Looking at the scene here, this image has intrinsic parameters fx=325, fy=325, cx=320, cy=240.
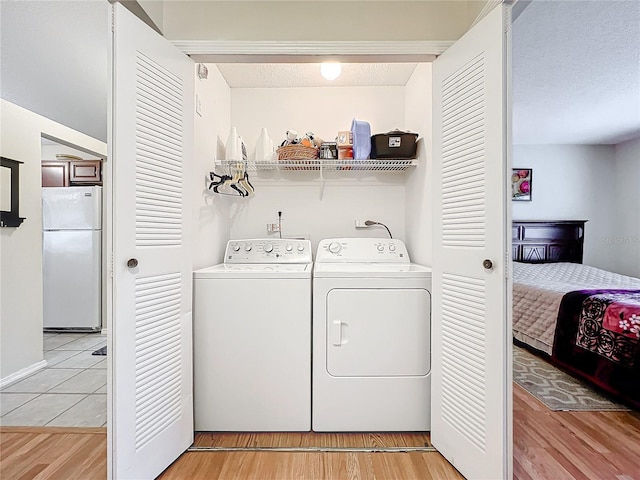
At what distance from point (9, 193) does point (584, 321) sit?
15.1 feet

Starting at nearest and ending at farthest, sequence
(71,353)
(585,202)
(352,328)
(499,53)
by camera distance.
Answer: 1. (499,53)
2. (352,328)
3. (71,353)
4. (585,202)

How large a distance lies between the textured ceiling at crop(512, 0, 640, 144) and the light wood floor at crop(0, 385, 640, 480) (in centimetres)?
244

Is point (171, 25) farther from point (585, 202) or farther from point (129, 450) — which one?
point (585, 202)

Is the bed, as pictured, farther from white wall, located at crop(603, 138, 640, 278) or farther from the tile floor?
the tile floor

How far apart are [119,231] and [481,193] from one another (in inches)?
59.8

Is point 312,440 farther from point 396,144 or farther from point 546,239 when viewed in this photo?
point 546,239

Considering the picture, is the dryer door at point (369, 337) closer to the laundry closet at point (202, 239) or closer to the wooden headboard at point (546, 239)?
the laundry closet at point (202, 239)

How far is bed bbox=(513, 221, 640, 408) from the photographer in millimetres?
2127

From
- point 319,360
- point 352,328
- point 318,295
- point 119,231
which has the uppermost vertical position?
point 119,231

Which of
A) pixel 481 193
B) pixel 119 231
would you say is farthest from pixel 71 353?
pixel 481 193

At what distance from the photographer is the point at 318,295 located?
176cm

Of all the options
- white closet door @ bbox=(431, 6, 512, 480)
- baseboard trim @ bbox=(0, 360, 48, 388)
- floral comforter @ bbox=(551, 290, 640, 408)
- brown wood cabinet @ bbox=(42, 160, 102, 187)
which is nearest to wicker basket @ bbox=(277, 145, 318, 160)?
white closet door @ bbox=(431, 6, 512, 480)

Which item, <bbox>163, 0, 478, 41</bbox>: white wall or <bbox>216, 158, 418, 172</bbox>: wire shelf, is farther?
<bbox>216, 158, 418, 172</bbox>: wire shelf

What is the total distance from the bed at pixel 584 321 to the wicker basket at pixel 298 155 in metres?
2.35
